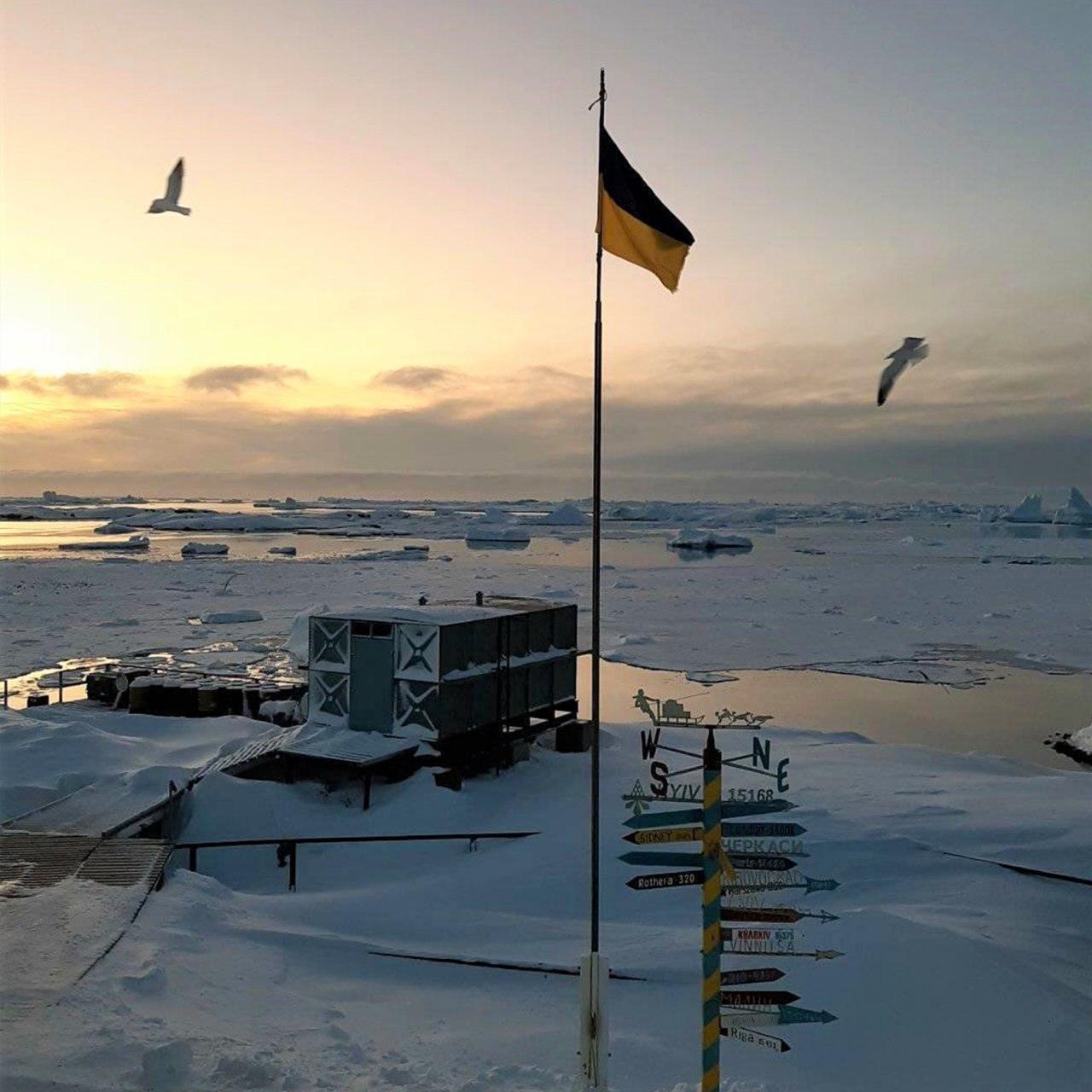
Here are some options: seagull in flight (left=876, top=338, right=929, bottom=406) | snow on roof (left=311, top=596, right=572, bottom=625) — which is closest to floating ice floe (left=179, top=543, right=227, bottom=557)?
snow on roof (left=311, top=596, right=572, bottom=625)

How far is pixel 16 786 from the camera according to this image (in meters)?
14.4

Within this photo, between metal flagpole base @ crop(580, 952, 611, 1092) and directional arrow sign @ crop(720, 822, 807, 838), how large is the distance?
1152 mm

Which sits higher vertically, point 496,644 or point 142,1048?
point 496,644

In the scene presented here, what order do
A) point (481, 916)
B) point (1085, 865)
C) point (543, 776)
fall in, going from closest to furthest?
point (481, 916) → point (1085, 865) → point (543, 776)

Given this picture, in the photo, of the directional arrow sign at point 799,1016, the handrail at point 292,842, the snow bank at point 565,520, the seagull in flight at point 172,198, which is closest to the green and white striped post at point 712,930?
the directional arrow sign at point 799,1016

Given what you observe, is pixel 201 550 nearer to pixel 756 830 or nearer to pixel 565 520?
pixel 565 520

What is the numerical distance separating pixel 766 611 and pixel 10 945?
1372 inches

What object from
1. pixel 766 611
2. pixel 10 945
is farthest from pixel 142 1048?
pixel 766 611

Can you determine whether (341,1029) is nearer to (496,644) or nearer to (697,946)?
(697,946)

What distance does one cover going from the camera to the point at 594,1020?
655cm

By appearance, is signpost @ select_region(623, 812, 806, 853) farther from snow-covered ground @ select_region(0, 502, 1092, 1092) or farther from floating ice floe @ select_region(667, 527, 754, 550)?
floating ice floe @ select_region(667, 527, 754, 550)

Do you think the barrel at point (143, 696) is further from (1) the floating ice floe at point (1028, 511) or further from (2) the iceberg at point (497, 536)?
(1) the floating ice floe at point (1028, 511)

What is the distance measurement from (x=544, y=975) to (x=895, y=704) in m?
18.4

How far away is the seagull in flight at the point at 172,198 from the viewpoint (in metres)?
11.6
